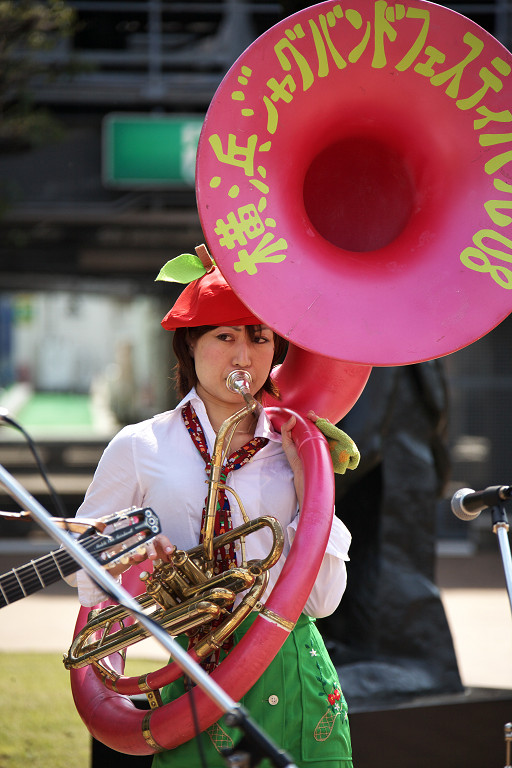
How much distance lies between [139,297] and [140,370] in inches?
34.4

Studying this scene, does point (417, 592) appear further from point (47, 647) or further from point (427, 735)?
point (47, 647)

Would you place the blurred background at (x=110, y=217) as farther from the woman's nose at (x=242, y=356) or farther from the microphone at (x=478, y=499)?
the woman's nose at (x=242, y=356)

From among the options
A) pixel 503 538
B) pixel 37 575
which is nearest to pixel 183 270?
pixel 37 575

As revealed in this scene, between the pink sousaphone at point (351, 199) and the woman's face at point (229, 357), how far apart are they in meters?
0.12

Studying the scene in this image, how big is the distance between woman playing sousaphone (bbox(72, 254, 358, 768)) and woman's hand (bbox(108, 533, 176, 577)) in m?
0.02

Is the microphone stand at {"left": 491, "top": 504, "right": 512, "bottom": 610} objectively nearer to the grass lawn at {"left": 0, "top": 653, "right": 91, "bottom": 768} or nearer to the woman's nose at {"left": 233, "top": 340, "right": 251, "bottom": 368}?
the woman's nose at {"left": 233, "top": 340, "right": 251, "bottom": 368}

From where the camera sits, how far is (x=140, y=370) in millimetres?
11383

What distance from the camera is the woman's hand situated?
1839 millimetres

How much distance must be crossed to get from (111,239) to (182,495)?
7.97 m

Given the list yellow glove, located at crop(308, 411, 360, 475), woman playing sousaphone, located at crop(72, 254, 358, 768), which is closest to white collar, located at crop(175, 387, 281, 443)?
woman playing sousaphone, located at crop(72, 254, 358, 768)

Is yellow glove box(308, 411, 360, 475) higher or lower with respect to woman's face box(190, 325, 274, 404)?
lower

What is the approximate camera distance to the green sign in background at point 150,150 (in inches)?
344

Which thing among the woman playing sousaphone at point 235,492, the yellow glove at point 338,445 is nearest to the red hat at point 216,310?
the woman playing sousaphone at point 235,492

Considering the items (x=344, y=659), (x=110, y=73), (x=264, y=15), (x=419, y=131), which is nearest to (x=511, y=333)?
(x=264, y=15)
